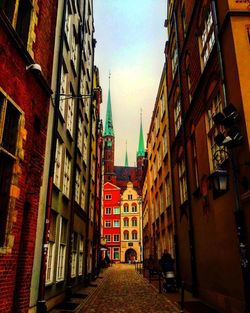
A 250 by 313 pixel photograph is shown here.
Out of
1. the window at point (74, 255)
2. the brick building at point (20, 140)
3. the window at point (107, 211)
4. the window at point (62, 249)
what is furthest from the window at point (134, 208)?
the brick building at point (20, 140)

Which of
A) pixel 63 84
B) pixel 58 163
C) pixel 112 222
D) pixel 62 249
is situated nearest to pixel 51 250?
pixel 62 249

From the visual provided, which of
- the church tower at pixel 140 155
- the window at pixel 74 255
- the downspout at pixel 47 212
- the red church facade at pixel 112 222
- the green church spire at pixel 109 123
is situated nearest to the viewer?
the downspout at pixel 47 212

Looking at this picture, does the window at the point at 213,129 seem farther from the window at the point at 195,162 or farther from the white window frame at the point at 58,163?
the white window frame at the point at 58,163

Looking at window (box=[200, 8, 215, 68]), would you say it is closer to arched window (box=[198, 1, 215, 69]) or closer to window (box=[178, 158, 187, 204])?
arched window (box=[198, 1, 215, 69])

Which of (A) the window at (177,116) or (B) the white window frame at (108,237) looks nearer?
(A) the window at (177,116)

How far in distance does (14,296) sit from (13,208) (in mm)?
2266

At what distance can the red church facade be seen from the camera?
73.1 metres

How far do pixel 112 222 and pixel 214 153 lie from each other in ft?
224

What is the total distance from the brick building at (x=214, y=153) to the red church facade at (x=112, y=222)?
2298 inches

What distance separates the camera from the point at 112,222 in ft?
246

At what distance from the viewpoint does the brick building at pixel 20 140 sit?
7.06m

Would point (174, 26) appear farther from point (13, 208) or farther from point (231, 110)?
point (13, 208)

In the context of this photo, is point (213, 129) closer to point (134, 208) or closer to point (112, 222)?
point (134, 208)

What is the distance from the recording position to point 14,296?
24.8 feet
